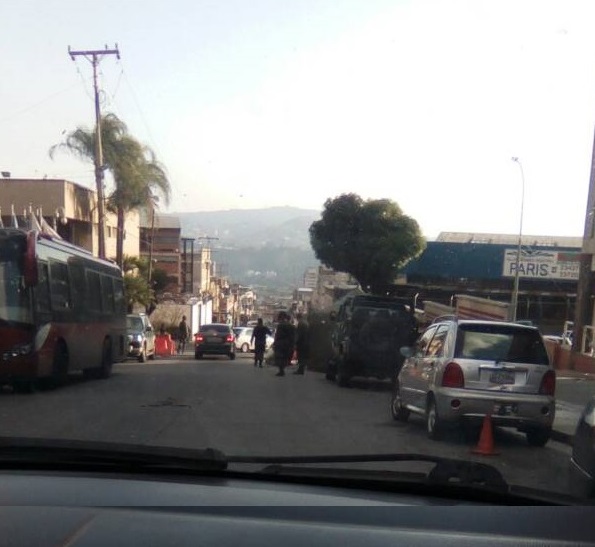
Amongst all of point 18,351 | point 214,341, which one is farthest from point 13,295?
point 214,341

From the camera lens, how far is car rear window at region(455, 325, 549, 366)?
12.1 meters

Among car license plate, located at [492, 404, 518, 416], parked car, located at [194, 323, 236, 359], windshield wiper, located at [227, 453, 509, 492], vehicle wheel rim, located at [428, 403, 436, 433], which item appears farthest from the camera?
parked car, located at [194, 323, 236, 359]

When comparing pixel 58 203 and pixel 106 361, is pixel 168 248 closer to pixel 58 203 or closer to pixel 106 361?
pixel 58 203

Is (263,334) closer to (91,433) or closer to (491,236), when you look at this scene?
(91,433)

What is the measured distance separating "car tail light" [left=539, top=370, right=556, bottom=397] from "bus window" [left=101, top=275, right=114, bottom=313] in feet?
42.5

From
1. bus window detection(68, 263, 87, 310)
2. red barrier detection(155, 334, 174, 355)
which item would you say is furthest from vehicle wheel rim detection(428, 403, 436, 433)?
red barrier detection(155, 334, 174, 355)

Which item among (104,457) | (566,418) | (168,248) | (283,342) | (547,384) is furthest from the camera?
(168,248)

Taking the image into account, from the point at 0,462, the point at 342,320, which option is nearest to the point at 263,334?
the point at 342,320

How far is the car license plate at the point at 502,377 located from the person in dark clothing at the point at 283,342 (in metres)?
13.7

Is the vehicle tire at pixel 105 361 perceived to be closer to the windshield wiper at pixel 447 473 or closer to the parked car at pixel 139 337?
the parked car at pixel 139 337

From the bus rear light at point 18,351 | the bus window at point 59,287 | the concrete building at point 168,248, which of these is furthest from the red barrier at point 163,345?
the concrete building at point 168,248

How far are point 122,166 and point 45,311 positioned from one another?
26548 millimetres

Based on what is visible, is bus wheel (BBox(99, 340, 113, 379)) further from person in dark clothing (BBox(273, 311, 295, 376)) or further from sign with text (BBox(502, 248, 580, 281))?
sign with text (BBox(502, 248, 580, 281))

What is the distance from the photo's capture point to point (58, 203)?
141 feet
